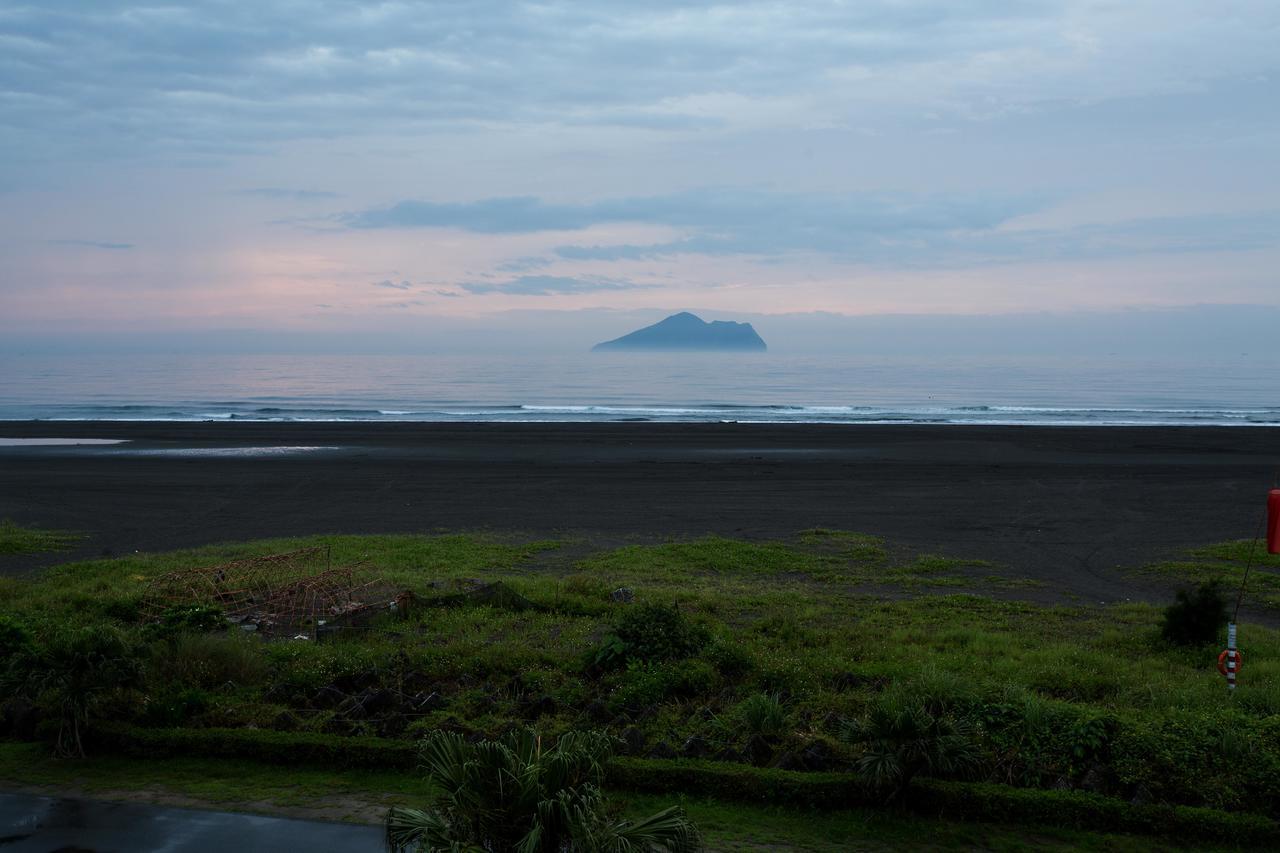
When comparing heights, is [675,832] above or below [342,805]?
above

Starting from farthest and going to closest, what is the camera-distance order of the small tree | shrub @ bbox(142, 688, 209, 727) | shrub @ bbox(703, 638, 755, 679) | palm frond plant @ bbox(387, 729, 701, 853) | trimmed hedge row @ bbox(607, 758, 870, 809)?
shrub @ bbox(703, 638, 755, 679), shrub @ bbox(142, 688, 209, 727), the small tree, trimmed hedge row @ bbox(607, 758, 870, 809), palm frond plant @ bbox(387, 729, 701, 853)

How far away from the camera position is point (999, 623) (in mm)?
11922

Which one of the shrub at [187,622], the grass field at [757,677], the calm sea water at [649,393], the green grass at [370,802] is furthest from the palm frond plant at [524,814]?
the calm sea water at [649,393]

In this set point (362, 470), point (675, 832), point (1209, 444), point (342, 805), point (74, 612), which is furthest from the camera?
point (1209, 444)

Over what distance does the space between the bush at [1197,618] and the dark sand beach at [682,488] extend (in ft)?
10.7

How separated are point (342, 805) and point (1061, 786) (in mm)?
5091

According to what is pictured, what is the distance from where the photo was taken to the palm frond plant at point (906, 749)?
666cm

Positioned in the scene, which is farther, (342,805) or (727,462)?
(727,462)

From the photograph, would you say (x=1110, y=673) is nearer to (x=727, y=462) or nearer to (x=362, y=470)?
(x=727, y=462)

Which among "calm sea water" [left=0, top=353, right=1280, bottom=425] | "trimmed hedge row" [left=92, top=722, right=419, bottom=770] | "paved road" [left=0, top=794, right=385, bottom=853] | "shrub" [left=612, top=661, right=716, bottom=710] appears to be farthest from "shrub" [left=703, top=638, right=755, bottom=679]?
"calm sea water" [left=0, top=353, right=1280, bottom=425]

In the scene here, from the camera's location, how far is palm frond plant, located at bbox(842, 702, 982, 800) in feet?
21.9

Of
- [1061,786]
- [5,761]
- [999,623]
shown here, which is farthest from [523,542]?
[1061,786]

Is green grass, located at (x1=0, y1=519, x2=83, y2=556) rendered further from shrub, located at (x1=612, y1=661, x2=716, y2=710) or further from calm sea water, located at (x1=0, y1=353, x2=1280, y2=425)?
calm sea water, located at (x1=0, y1=353, x2=1280, y2=425)

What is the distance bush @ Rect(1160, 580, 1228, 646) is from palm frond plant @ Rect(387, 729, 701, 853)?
795cm
